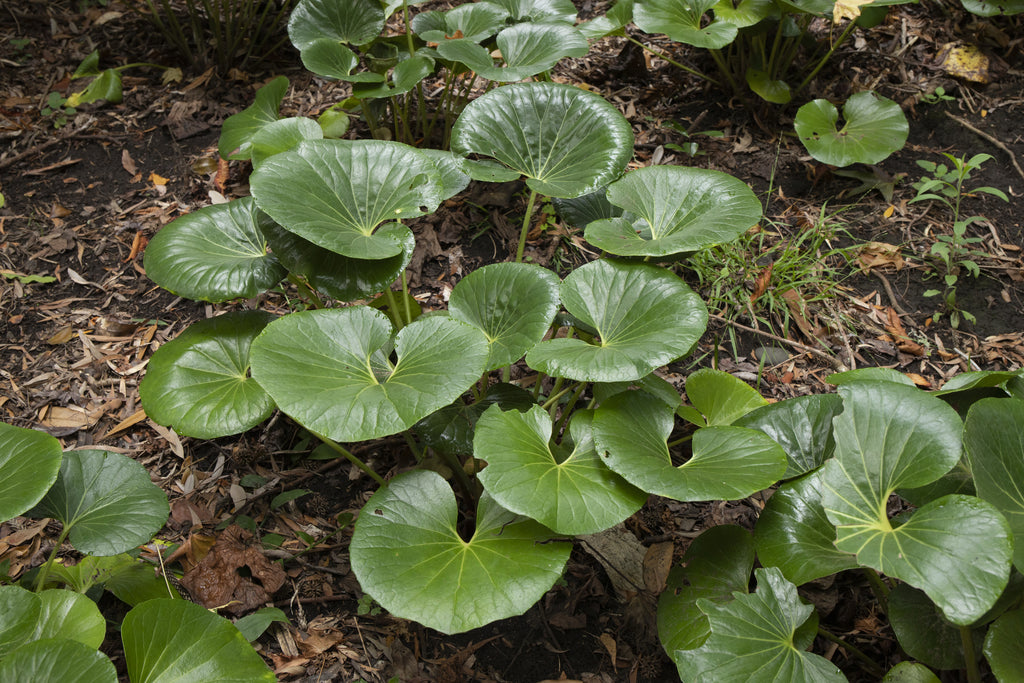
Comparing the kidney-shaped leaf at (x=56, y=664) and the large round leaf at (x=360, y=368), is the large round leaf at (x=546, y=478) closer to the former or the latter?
the large round leaf at (x=360, y=368)

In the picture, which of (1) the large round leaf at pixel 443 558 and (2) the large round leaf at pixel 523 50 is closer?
(1) the large round leaf at pixel 443 558

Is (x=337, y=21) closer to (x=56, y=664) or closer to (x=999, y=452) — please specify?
(x=56, y=664)

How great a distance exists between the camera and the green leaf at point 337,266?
6.55 ft

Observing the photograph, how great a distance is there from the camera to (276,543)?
2.18m

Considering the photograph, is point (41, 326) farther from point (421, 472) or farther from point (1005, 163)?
point (1005, 163)

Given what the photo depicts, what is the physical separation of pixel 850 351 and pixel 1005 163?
4.52ft

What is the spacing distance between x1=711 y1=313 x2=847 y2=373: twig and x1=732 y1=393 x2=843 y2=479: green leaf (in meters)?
0.90

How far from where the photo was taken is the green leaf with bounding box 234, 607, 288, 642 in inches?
75.4

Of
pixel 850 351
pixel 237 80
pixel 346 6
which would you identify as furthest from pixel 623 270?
pixel 237 80

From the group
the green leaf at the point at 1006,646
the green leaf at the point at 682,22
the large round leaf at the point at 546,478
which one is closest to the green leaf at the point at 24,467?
the large round leaf at the point at 546,478

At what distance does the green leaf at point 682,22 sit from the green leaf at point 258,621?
2651 millimetres

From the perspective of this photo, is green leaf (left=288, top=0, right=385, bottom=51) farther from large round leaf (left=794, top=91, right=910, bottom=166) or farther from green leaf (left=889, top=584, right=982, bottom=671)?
green leaf (left=889, top=584, right=982, bottom=671)

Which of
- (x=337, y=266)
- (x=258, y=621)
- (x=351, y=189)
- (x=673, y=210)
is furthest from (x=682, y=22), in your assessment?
(x=258, y=621)

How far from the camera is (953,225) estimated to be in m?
3.05
